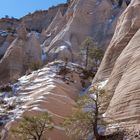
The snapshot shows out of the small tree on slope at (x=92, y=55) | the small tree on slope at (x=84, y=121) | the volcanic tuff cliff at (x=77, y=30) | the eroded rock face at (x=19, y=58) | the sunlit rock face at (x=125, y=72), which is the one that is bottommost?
the small tree on slope at (x=84, y=121)

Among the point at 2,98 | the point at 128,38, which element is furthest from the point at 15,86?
the point at 128,38

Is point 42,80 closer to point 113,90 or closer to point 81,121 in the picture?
point 113,90

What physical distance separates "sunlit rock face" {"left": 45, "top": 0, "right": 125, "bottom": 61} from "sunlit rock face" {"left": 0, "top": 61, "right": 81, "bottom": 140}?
3030 cm

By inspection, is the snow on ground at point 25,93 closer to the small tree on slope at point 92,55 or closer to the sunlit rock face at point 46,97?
the sunlit rock face at point 46,97

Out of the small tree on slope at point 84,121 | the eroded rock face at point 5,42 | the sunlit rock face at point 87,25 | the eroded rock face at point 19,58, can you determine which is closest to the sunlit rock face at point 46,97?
the small tree on slope at point 84,121

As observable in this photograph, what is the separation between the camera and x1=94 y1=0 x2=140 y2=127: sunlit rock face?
30.5m

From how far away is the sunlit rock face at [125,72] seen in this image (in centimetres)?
3053

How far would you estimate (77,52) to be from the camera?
3226 inches

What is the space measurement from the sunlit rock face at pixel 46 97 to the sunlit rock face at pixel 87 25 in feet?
99.4

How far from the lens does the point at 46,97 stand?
41500 mm


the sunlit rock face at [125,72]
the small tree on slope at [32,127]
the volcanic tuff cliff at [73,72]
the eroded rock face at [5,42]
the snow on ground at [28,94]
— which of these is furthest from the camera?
the eroded rock face at [5,42]

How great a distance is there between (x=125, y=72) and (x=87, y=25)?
191ft

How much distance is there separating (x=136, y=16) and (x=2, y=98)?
17.1m

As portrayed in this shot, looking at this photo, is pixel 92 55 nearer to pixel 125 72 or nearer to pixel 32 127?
pixel 125 72
